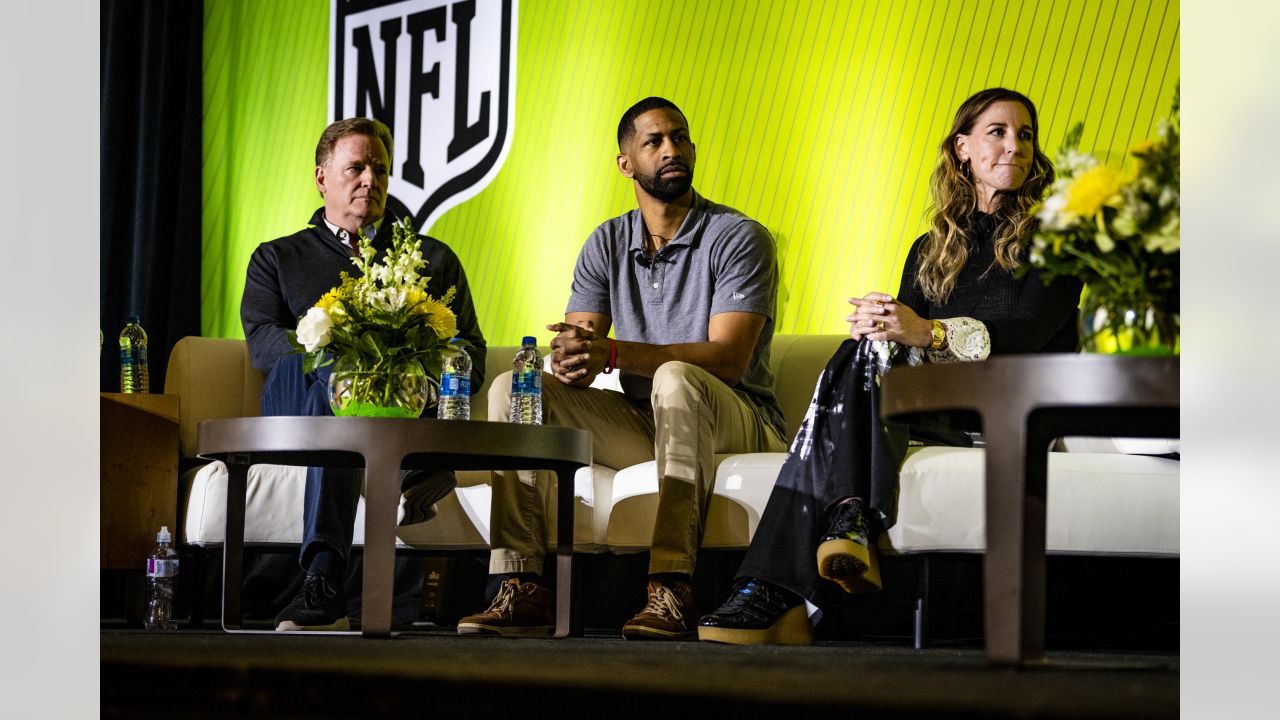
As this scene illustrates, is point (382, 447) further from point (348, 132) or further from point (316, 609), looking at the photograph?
point (348, 132)

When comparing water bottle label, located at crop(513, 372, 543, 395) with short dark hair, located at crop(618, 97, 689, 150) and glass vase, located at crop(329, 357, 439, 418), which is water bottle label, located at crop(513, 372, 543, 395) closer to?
glass vase, located at crop(329, 357, 439, 418)

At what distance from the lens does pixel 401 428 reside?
7.61ft

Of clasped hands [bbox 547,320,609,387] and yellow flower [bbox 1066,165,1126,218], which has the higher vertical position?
yellow flower [bbox 1066,165,1126,218]

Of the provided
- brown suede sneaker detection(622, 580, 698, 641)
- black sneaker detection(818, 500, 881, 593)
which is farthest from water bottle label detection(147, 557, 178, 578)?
black sneaker detection(818, 500, 881, 593)

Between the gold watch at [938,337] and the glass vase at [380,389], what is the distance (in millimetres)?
899

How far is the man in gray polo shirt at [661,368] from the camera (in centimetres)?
271

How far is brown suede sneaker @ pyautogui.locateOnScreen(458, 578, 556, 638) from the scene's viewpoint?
2693 mm

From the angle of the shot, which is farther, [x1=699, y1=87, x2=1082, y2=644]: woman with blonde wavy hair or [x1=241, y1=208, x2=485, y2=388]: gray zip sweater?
[x1=241, y1=208, x2=485, y2=388]: gray zip sweater

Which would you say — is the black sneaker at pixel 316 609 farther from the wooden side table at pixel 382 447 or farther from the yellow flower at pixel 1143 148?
the yellow flower at pixel 1143 148

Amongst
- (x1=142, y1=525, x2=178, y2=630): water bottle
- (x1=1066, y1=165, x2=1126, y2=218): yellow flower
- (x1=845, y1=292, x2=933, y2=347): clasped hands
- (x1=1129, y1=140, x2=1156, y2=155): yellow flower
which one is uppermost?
(x1=1129, y1=140, x2=1156, y2=155): yellow flower

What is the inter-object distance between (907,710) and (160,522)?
2235 mm

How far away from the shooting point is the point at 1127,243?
1.64 meters

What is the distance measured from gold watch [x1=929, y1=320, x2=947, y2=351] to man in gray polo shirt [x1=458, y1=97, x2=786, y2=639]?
49 cm

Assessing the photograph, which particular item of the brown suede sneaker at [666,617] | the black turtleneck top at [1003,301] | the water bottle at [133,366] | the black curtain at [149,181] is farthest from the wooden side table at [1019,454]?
the black curtain at [149,181]
